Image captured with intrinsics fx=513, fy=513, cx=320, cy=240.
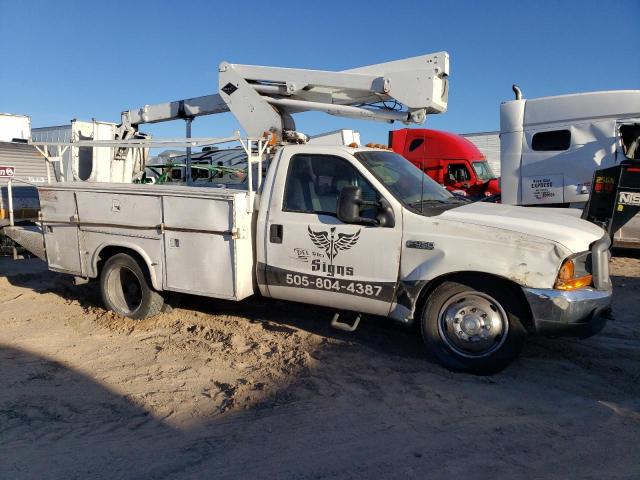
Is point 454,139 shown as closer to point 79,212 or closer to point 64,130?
point 79,212

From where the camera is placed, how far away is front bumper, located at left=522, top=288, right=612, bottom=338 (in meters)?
4.00

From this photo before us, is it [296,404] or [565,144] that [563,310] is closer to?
[296,404]

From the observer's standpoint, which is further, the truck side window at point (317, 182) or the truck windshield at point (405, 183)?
the truck side window at point (317, 182)

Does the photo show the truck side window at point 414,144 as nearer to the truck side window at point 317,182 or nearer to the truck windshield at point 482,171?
the truck windshield at point 482,171

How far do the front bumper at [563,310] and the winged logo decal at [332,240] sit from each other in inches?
60.7

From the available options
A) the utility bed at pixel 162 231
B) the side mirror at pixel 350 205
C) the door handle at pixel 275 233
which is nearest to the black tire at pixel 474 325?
the side mirror at pixel 350 205

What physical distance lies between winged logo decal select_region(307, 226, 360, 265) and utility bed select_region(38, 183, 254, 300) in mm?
802

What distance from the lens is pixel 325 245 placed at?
4.87 meters

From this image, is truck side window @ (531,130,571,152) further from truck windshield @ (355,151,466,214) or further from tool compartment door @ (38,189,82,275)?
tool compartment door @ (38,189,82,275)

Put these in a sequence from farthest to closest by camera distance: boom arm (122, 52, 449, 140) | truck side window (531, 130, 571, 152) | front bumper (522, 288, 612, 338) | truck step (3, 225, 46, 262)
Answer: truck side window (531, 130, 571, 152), truck step (3, 225, 46, 262), boom arm (122, 52, 449, 140), front bumper (522, 288, 612, 338)

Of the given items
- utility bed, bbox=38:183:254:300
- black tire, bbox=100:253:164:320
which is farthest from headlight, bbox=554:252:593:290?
black tire, bbox=100:253:164:320

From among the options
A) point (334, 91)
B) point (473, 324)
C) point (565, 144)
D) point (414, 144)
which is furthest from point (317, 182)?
point (414, 144)

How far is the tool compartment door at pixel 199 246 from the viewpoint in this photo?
5.21 metres

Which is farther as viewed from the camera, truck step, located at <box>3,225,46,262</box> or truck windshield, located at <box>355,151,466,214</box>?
truck step, located at <box>3,225,46,262</box>
